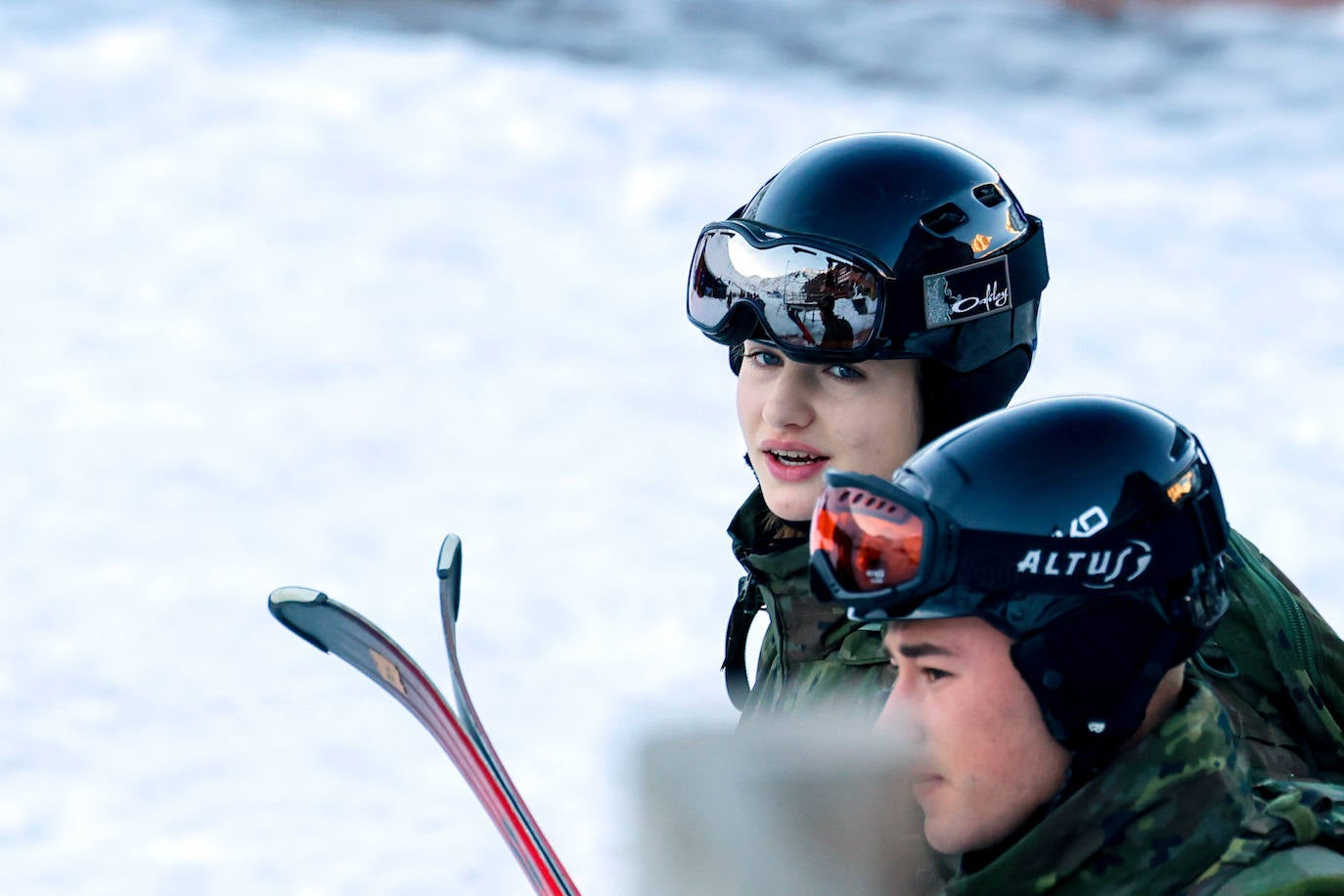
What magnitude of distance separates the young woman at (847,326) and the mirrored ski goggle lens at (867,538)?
596 millimetres

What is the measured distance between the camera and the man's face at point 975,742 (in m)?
1.63

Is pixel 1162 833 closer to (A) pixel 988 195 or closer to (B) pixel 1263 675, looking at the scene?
(B) pixel 1263 675

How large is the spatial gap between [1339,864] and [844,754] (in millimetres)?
542

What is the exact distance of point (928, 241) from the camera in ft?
8.26

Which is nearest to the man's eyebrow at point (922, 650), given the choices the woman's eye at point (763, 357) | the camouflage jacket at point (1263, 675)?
the camouflage jacket at point (1263, 675)

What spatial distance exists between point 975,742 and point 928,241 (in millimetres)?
1089

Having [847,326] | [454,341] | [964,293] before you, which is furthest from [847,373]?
[454,341]

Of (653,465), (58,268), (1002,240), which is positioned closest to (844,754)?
(1002,240)

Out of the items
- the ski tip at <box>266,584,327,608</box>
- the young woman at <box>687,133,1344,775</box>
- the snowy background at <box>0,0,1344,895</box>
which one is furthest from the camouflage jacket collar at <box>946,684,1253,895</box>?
the snowy background at <box>0,0,1344,895</box>

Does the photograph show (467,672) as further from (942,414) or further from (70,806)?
(942,414)

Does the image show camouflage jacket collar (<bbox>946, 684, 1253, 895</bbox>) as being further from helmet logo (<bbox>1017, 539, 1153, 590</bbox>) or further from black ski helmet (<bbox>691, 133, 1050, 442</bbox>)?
black ski helmet (<bbox>691, 133, 1050, 442</bbox>)

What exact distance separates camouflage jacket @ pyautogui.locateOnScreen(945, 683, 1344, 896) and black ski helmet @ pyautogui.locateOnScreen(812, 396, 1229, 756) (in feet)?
0.18

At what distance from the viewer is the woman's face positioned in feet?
8.05

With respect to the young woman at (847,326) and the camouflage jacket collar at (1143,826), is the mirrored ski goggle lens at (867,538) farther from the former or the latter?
the young woman at (847,326)
